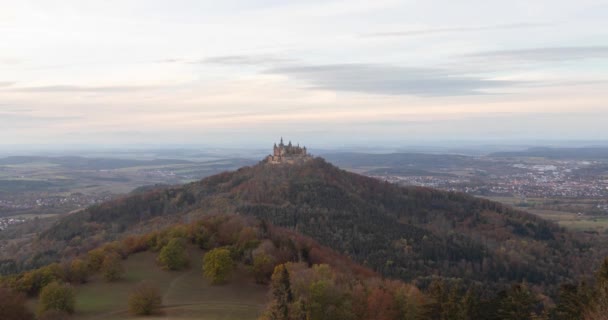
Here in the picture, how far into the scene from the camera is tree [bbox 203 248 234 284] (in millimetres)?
66312

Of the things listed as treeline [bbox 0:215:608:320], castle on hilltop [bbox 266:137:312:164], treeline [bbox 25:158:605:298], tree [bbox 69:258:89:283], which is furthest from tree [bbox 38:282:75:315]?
castle on hilltop [bbox 266:137:312:164]

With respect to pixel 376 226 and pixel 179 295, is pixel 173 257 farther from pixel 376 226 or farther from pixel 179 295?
pixel 376 226

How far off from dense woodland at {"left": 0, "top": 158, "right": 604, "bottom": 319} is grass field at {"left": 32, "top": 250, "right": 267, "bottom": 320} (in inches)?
974

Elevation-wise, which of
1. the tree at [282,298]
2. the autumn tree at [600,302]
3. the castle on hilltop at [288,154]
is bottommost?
the tree at [282,298]

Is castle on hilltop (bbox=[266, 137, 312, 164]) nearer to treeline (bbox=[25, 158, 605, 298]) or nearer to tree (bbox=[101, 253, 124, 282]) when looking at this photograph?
treeline (bbox=[25, 158, 605, 298])

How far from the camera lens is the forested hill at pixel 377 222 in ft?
351

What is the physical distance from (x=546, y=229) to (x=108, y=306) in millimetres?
119725

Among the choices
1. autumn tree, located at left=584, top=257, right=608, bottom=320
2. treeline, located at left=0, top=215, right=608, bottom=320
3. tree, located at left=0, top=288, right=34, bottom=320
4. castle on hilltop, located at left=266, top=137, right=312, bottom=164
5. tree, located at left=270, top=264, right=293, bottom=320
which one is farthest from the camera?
castle on hilltop, located at left=266, top=137, right=312, bottom=164

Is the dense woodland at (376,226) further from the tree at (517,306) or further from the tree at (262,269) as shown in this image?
the tree at (517,306)

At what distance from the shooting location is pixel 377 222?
127 meters

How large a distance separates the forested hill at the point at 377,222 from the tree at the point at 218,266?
34.3 meters

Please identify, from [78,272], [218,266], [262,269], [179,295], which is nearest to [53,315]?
[179,295]

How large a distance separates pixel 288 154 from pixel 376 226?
6311 cm

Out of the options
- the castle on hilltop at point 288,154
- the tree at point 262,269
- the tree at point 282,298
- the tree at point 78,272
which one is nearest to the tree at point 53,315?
the tree at point 78,272
